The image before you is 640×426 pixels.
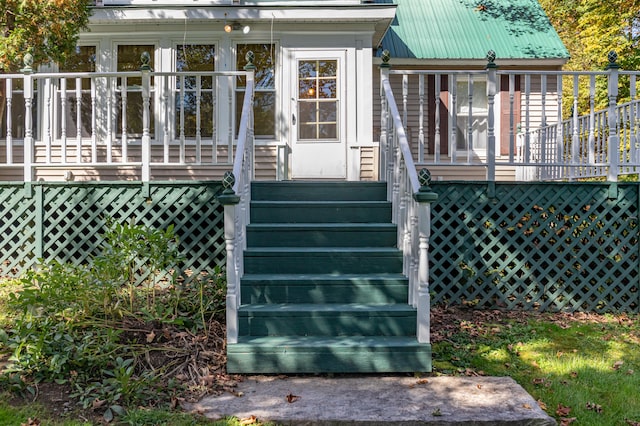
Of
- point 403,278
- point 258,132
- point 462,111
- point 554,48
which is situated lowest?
point 403,278

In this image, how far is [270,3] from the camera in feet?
24.3

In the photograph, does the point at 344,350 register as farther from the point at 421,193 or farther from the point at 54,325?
the point at 54,325

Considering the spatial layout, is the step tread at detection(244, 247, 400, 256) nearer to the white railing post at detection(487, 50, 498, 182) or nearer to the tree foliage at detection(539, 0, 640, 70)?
the white railing post at detection(487, 50, 498, 182)

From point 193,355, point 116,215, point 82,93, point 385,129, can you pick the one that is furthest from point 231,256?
point 82,93

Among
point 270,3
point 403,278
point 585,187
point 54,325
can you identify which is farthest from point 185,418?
point 270,3

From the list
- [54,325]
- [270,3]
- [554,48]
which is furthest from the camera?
[554,48]

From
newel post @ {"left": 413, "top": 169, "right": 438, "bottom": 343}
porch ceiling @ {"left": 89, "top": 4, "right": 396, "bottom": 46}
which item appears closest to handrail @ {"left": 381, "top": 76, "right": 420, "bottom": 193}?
newel post @ {"left": 413, "top": 169, "right": 438, "bottom": 343}

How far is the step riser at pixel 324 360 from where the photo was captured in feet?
11.8

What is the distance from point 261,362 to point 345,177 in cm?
422

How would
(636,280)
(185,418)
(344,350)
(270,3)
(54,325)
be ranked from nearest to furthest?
(185,418), (344,350), (54,325), (636,280), (270,3)

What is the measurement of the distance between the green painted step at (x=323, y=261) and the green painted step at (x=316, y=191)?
1.01m

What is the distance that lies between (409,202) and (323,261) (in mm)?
907

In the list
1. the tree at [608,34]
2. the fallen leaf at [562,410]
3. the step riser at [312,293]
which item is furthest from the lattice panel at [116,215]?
the tree at [608,34]

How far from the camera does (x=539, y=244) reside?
521cm
